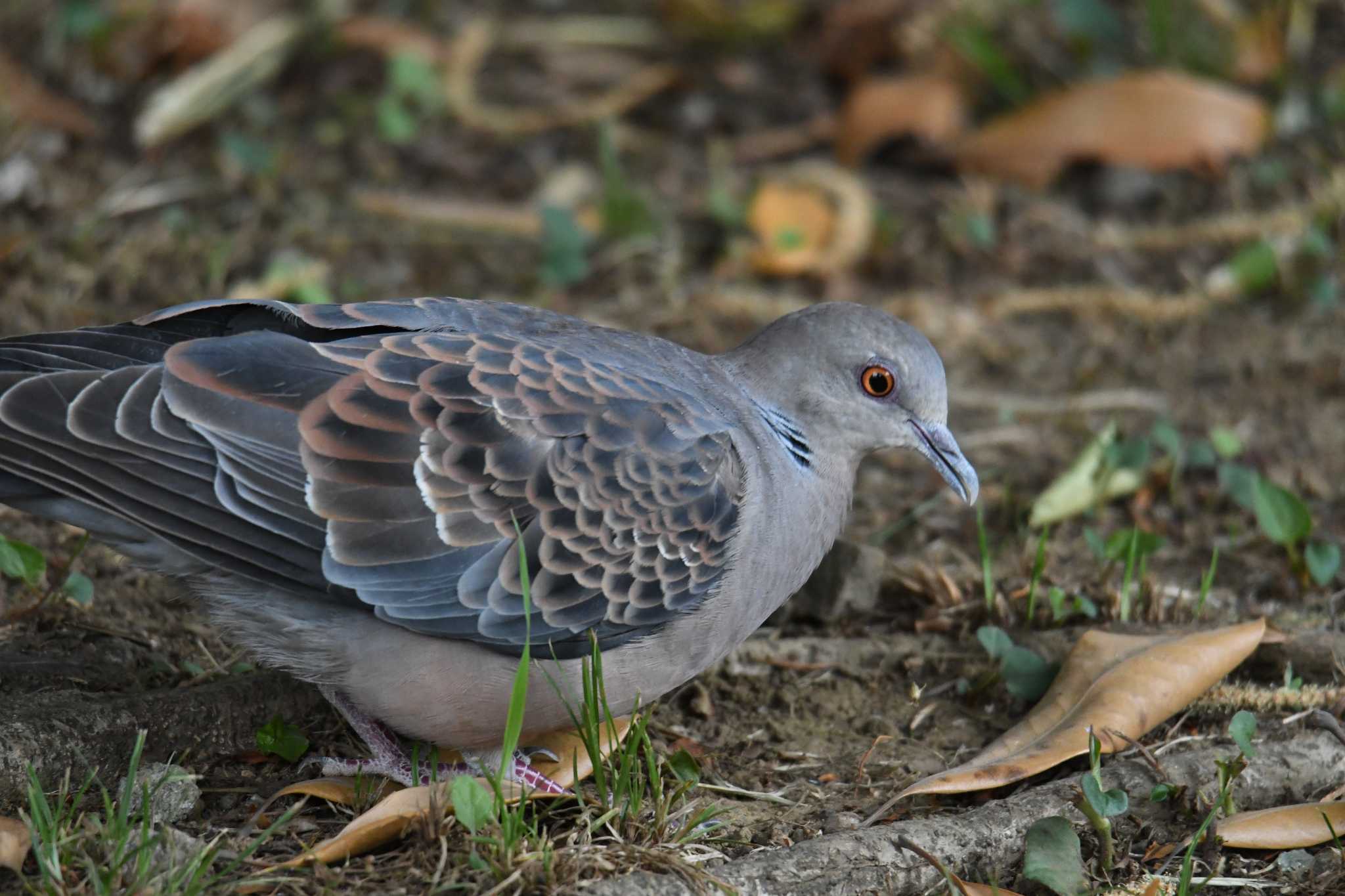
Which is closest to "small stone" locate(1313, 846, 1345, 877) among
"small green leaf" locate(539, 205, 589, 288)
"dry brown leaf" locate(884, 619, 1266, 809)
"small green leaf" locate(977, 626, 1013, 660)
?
"dry brown leaf" locate(884, 619, 1266, 809)

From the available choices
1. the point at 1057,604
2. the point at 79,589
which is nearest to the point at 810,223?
the point at 1057,604

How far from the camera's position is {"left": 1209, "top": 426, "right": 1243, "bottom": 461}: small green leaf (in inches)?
194

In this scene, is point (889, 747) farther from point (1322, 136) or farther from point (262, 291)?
point (1322, 136)

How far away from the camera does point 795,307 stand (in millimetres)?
5789

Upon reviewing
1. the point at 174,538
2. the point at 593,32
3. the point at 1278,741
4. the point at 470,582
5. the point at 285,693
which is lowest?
the point at 1278,741

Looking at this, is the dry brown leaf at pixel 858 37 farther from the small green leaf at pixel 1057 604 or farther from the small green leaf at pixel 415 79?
the small green leaf at pixel 1057 604

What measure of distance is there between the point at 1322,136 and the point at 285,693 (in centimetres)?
538

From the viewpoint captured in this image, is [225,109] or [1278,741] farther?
[225,109]

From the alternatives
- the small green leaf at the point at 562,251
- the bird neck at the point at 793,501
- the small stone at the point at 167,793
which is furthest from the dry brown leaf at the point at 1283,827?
the small green leaf at the point at 562,251

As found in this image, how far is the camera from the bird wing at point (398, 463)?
3082mm

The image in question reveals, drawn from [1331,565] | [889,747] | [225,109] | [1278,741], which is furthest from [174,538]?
A: [225,109]

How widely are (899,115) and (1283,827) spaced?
14.1 feet

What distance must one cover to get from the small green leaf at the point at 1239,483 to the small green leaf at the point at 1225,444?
0.47ft

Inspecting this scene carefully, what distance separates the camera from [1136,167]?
21.6 ft
